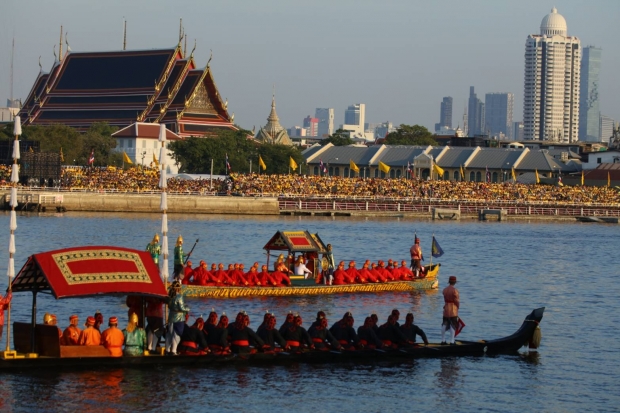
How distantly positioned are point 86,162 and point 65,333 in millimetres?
93629

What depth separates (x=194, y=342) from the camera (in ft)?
88.1

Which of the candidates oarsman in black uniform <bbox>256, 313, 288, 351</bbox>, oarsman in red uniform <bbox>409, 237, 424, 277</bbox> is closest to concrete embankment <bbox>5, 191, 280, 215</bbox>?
oarsman in red uniform <bbox>409, 237, 424, 277</bbox>

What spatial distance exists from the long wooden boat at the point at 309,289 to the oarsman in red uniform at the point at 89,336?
1256cm

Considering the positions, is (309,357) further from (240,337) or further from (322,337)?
(240,337)

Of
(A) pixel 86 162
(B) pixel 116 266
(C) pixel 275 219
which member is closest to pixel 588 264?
(C) pixel 275 219

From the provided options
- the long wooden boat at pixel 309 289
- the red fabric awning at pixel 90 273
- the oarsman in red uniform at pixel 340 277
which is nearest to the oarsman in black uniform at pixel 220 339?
the red fabric awning at pixel 90 273

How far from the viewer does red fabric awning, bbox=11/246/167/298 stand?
978 inches

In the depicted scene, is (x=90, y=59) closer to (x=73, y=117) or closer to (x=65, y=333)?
(x=73, y=117)

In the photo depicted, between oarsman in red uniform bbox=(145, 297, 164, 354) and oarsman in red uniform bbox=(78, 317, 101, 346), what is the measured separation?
1384 mm

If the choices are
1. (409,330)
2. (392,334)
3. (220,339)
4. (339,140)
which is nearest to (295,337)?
(220,339)

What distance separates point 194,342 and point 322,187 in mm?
82277

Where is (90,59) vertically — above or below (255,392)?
above

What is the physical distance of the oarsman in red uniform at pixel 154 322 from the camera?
26.9 m

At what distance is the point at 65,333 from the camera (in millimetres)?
25938
